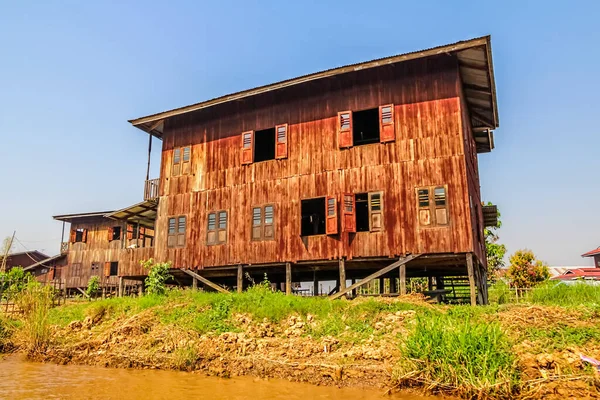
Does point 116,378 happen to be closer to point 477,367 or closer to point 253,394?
point 253,394

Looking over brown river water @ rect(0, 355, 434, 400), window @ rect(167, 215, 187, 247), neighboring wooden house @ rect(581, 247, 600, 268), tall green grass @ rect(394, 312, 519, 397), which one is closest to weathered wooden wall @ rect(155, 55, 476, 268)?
window @ rect(167, 215, 187, 247)

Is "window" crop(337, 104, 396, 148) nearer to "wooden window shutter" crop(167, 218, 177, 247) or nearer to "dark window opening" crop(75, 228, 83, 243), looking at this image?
"wooden window shutter" crop(167, 218, 177, 247)

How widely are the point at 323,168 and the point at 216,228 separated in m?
5.87

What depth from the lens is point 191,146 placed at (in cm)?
2219

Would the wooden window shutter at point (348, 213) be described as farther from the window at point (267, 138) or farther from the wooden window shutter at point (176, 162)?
the wooden window shutter at point (176, 162)

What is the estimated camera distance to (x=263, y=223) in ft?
64.2

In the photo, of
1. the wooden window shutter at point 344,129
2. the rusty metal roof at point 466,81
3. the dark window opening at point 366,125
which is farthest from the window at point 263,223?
the dark window opening at point 366,125

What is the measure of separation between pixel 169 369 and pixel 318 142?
10593mm

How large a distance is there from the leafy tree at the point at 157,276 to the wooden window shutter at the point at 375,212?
981 centimetres

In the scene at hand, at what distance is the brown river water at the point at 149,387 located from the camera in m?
9.42

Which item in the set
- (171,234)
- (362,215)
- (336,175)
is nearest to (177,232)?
(171,234)

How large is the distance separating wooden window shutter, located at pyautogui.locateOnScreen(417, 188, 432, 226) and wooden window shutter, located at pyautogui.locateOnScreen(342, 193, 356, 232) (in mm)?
2525

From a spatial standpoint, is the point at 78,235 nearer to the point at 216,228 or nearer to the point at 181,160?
the point at 181,160

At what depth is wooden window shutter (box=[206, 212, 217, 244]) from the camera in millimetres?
20766
